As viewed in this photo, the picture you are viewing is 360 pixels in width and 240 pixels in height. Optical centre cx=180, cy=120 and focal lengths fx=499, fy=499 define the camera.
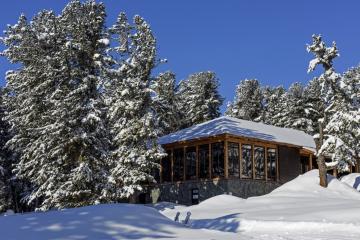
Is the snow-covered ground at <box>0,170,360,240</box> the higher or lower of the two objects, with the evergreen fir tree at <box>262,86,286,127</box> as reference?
lower

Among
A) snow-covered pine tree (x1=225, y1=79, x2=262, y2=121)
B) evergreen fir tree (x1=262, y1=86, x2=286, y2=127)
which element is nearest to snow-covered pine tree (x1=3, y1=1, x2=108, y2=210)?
evergreen fir tree (x1=262, y1=86, x2=286, y2=127)

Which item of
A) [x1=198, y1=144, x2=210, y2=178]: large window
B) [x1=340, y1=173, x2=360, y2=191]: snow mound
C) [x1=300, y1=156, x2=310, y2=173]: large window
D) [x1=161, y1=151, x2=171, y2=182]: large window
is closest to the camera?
[x1=198, y1=144, x2=210, y2=178]: large window

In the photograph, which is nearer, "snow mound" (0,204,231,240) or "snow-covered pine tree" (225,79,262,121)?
"snow mound" (0,204,231,240)

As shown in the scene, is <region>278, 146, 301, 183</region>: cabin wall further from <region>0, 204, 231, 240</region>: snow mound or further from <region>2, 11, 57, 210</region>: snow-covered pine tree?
<region>0, 204, 231, 240</region>: snow mound

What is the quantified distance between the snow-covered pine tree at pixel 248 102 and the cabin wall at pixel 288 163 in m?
27.5

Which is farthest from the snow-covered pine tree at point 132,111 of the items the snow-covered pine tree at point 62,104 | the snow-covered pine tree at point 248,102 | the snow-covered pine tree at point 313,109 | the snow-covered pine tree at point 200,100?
the snow-covered pine tree at point 248,102

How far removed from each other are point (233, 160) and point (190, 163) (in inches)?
155

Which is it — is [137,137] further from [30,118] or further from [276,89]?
[276,89]

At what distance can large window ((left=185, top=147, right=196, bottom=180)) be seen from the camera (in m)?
37.6

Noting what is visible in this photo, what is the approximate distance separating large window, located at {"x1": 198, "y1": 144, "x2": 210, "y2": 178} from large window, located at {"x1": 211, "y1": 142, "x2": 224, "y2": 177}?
636mm

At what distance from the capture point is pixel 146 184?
40.4 meters

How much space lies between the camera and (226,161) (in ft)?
114

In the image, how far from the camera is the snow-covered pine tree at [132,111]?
31.8 meters

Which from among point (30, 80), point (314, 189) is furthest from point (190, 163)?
point (30, 80)
